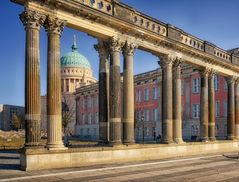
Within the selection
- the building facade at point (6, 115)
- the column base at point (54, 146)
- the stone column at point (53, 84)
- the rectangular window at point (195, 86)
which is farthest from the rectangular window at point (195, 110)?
the building facade at point (6, 115)

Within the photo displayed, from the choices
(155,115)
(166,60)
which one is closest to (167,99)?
(166,60)

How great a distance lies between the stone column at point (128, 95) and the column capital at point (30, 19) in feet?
24.4

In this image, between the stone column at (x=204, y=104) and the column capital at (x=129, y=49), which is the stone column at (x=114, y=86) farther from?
the stone column at (x=204, y=104)

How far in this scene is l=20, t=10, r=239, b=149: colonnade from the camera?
728 inches

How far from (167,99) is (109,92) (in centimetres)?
608

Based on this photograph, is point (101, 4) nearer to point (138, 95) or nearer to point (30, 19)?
point (30, 19)

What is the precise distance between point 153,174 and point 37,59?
28.6ft

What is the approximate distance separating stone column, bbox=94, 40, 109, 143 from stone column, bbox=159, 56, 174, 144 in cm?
543

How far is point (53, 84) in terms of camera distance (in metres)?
19.5

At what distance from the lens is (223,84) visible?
5716 cm

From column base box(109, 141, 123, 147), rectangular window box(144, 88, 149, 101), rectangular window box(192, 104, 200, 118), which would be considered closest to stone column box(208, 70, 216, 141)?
column base box(109, 141, 123, 147)

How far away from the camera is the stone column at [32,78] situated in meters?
18.3

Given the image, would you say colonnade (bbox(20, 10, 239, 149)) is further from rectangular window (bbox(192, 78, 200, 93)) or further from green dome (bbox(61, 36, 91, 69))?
green dome (bbox(61, 36, 91, 69))

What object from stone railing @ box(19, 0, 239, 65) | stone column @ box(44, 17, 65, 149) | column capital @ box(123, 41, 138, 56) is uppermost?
stone railing @ box(19, 0, 239, 65)
